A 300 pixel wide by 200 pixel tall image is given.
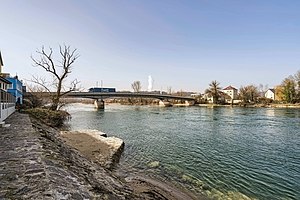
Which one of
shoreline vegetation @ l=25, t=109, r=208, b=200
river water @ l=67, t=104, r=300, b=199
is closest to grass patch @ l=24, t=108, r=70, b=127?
river water @ l=67, t=104, r=300, b=199

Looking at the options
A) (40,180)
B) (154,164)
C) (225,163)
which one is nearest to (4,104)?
(154,164)

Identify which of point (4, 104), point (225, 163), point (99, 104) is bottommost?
point (225, 163)

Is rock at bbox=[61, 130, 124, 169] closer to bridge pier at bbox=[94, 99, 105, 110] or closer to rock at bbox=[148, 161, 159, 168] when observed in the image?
rock at bbox=[148, 161, 159, 168]

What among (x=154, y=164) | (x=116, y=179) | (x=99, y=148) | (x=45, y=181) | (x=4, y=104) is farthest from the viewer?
(x=4, y=104)

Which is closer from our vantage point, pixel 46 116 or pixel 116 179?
pixel 116 179

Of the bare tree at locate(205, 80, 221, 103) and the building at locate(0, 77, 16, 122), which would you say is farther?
the bare tree at locate(205, 80, 221, 103)

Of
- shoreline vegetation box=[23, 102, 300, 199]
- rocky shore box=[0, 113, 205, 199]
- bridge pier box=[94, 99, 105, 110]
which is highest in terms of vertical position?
bridge pier box=[94, 99, 105, 110]

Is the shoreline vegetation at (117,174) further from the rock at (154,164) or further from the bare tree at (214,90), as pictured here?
the bare tree at (214,90)

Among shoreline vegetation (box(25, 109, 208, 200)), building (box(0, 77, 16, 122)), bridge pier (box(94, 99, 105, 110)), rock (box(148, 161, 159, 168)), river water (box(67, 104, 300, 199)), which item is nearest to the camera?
shoreline vegetation (box(25, 109, 208, 200))

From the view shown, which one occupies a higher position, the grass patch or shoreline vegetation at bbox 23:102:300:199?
the grass patch

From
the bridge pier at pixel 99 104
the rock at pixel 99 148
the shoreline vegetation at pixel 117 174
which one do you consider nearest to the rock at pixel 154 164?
the shoreline vegetation at pixel 117 174

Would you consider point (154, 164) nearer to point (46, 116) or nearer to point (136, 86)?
point (46, 116)

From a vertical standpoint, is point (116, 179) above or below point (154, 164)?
above

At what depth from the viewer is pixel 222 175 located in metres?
10.8
